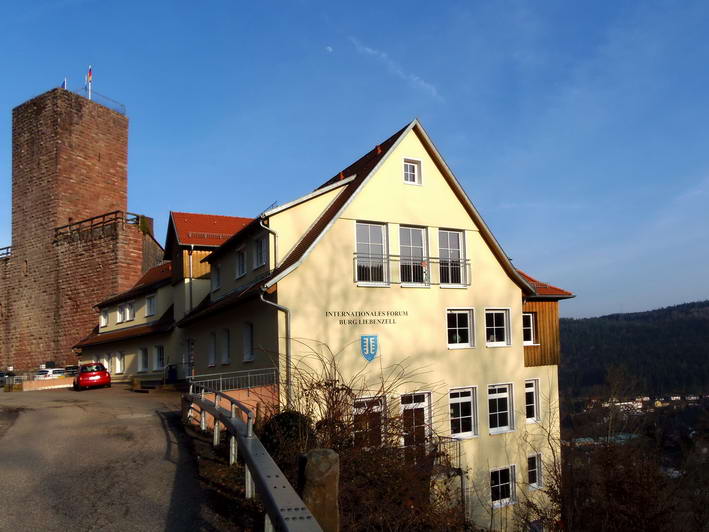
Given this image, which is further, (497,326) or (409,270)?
(497,326)

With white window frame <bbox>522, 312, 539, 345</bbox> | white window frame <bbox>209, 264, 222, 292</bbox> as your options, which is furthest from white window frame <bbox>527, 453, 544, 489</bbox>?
white window frame <bbox>209, 264, 222, 292</bbox>

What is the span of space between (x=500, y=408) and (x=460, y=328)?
3181 mm

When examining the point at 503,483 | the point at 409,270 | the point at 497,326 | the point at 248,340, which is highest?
the point at 409,270

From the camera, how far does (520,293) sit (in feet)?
75.8

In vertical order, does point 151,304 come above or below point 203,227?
below

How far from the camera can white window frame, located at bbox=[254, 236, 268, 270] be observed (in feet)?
66.4

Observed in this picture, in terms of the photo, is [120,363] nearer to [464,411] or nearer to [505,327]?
[464,411]

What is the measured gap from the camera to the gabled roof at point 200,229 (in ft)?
94.5

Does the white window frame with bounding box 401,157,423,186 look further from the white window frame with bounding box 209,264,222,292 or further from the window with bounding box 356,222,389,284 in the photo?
the white window frame with bounding box 209,264,222,292

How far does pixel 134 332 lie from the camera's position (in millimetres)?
34312

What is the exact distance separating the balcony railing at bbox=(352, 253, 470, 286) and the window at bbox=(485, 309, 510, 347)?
1.68 m

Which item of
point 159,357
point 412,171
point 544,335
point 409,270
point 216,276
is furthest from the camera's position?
point 159,357

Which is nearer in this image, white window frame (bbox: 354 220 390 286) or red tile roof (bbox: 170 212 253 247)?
white window frame (bbox: 354 220 390 286)

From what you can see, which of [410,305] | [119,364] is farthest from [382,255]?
[119,364]
